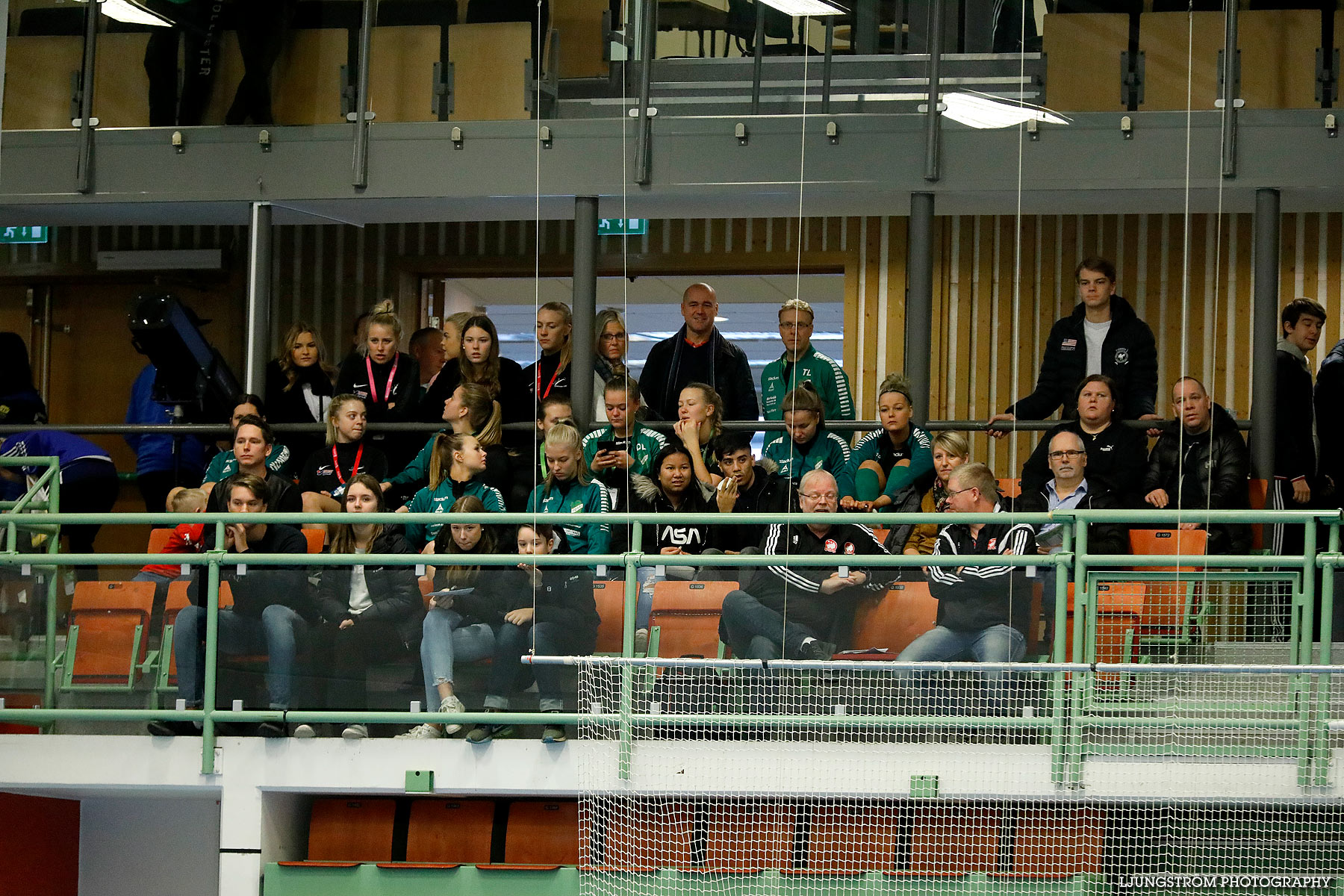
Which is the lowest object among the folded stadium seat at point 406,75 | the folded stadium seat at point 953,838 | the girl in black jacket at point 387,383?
the folded stadium seat at point 953,838

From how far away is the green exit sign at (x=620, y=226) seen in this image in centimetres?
988

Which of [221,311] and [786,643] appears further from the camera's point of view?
[221,311]

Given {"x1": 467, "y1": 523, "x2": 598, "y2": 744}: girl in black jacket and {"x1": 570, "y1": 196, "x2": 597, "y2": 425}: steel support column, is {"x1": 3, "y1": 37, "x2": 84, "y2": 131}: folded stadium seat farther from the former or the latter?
{"x1": 467, "y1": 523, "x2": 598, "y2": 744}: girl in black jacket

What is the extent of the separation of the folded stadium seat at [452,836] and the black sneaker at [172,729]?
1029 mm

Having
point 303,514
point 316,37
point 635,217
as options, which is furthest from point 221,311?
point 303,514

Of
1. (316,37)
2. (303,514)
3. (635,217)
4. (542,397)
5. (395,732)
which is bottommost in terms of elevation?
(395,732)

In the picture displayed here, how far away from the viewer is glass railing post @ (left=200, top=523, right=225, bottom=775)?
7012mm

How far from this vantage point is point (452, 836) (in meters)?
7.32

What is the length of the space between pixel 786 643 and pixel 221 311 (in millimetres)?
5843

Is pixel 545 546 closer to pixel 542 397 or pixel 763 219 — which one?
pixel 542 397

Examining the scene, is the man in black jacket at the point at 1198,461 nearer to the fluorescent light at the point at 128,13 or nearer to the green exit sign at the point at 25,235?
the fluorescent light at the point at 128,13

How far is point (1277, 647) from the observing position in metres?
6.40

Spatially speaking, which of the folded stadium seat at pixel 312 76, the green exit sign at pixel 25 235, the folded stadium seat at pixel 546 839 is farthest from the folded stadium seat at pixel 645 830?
the green exit sign at pixel 25 235

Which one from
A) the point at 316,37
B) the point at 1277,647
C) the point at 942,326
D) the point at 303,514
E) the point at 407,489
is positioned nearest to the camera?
the point at 1277,647
